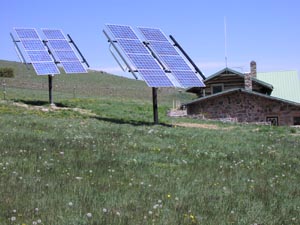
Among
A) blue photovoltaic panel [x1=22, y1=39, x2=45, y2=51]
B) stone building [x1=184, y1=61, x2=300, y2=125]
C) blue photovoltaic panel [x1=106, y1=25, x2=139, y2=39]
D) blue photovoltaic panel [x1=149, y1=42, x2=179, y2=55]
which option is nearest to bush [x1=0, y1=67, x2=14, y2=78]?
blue photovoltaic panel [x1=22, y1=39, x2=45, y2=51]

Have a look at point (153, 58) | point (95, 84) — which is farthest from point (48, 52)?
point (95, 84)

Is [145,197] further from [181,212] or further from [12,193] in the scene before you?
[12,193]

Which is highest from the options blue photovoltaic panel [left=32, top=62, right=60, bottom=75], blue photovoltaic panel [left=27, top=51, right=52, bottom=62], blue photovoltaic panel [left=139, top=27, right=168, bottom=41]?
blue photovoltaic panel [left=139, top=27, right=168, bottom=41]

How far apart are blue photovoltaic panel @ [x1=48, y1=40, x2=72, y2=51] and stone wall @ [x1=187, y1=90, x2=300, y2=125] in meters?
11.3

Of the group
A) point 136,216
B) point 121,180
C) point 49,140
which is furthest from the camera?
point 49,140

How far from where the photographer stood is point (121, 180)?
9.36 m

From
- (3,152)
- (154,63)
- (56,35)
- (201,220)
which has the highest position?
(56,35)

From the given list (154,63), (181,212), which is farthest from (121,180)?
(154,63)

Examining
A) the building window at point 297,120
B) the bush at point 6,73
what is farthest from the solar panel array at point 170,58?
the bush at point 6,73

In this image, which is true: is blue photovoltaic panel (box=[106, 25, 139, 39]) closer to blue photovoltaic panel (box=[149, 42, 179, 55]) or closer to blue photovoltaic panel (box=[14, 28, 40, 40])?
blue photovoltaic panel (box=[149, 42, 179, 55])

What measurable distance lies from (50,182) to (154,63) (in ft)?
65.3

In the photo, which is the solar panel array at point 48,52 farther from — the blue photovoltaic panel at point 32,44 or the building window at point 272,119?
the building window at point 272,119

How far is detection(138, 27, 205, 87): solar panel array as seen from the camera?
2772 cm

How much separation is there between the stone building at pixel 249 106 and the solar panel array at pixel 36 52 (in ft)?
39.9
